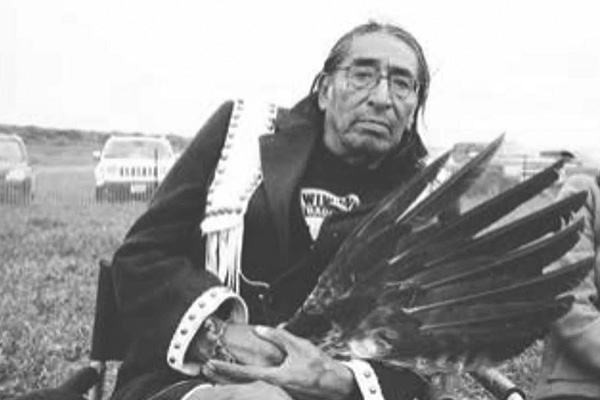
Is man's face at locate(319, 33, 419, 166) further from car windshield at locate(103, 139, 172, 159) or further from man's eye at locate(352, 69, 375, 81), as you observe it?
car windshield at locate(103, 139, 172, 159)

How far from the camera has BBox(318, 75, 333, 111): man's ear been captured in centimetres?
310

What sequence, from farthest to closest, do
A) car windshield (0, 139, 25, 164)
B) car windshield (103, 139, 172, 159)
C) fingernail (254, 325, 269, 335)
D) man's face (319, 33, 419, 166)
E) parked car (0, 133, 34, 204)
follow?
car windshield (103, 139, 172, 159)
car windshield (0, 139, 25, 164)
parked car (0, 133, 34, 204)
man's face (319, 33, 419, 166)
fingernail (254, 325, 269, 335)

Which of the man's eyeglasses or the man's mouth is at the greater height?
the man's eyeglasses

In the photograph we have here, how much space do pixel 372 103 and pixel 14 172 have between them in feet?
52.2

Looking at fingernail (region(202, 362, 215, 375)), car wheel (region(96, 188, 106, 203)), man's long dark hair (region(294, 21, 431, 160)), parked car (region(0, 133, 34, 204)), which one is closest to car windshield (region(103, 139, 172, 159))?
car wheel (region(96, 188, 106, 203))

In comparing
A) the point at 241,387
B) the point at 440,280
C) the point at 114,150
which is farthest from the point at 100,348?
the point at 114,150

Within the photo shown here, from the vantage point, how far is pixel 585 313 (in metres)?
2.94

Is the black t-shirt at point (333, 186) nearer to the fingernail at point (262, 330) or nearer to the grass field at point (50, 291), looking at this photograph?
the fingernail at point (262, 330)

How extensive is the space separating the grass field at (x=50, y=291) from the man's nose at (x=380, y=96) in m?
3.06

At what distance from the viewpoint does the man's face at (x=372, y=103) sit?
2.92 metres

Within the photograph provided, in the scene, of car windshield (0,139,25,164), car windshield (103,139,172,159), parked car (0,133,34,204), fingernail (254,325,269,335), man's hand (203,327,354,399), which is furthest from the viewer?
car windshield (103,139,172,159)

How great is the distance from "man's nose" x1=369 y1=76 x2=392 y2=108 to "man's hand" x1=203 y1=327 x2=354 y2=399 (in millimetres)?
734

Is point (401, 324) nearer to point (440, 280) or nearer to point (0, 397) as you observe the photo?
point (440, 280)

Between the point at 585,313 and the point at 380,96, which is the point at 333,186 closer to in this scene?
the point at 380,96
